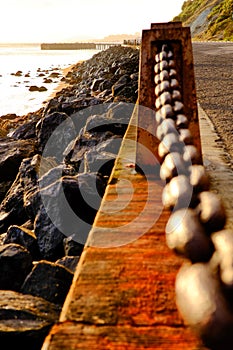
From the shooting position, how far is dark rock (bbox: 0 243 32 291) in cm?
223

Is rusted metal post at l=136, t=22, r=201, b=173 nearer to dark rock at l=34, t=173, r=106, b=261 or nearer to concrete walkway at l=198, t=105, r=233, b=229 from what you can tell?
concrete walkway at l=198, t=105, r=233, b=229

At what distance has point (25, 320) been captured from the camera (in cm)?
161

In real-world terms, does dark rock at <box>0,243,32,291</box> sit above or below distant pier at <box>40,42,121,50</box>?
below

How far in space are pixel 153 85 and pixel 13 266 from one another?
1.42m

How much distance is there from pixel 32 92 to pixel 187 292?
64.4 feet

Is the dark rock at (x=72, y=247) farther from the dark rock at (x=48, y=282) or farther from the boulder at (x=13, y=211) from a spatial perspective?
the boulder at (x=13, y=211)

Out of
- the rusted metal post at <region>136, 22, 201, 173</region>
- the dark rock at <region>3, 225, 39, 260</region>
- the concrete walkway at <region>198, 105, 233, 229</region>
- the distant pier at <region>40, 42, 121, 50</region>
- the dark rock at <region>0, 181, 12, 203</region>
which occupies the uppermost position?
the distant pier at <region>40, 42, 121, 50</region>

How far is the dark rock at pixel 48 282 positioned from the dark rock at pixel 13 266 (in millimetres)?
223

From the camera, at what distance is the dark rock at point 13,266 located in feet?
7.33

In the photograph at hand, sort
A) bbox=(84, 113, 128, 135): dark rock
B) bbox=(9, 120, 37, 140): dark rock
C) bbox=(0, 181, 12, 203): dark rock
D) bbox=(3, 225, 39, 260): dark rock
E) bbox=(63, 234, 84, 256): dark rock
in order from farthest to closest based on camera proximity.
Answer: bbox=(9, 120, 37, 140): dark rock → bbox=(0, 181, 12, 203): dark rock → bbox=(84, 113, 128, 135): dark rock → bbox=(3, 225, 39, 260): dark rock → bbox=(63, 234, 84, 256): dark rock

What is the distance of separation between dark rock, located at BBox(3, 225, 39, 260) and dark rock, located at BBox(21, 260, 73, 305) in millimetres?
777

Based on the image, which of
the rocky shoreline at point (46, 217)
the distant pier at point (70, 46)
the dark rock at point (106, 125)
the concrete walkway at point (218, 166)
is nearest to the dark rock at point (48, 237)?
the rocky shoreline at point (46, 217)

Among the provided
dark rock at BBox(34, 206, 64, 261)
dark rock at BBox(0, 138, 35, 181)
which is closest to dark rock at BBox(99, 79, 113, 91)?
dark rock at BBox(0, 138, 35, 181)

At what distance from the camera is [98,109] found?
19.9 feet
